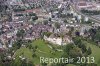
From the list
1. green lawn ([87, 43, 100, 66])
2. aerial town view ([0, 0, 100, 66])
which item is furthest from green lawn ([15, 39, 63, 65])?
green lawn ([87, 43, 100, 66])

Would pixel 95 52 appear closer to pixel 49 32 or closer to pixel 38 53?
pixel 38 53

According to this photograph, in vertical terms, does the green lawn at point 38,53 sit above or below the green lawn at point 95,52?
above

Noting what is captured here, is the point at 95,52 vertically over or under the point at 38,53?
under

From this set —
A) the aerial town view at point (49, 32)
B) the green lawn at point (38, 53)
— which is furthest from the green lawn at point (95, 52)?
the green lawn at point (38, 53)

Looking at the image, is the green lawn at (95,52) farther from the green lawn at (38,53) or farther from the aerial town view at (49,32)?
the green lawn at (38,53)

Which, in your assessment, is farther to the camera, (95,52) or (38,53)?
(95,52)

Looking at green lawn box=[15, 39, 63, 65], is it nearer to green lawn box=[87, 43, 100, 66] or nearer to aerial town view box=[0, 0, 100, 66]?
aerial town view box=[0, 0, 100, 66]

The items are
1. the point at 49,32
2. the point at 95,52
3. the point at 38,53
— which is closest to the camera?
the point at 38,53

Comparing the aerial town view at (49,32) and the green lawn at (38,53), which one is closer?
the aerial town view at (49,32)

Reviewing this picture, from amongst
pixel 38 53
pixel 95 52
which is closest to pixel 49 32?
pixel 38 53
